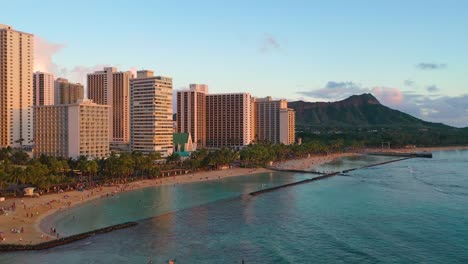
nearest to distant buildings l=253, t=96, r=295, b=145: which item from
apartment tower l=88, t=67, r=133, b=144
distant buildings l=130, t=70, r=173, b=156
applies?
apartment tower l=88, t=67, r=133, b=144

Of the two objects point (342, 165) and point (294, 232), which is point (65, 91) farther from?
point (294, 232)

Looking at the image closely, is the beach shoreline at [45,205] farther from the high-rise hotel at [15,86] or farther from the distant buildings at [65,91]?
the distant buildings at [65,91]

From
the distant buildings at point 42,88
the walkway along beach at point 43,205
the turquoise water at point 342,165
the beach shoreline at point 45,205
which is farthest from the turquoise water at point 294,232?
the distant buildings at point 42,88

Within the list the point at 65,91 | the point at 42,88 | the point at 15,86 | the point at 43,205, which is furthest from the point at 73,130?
the point at 65,91

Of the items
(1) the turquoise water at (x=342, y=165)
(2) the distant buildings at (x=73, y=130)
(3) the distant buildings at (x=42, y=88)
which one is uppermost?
(3) the distant buildings at (x=42, y=88)

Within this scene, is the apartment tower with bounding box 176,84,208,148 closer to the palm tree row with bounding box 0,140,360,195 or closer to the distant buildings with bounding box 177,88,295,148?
the distant buildings with bounding box 177,88,295,148

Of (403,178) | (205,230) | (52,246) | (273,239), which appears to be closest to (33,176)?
(52,246)
